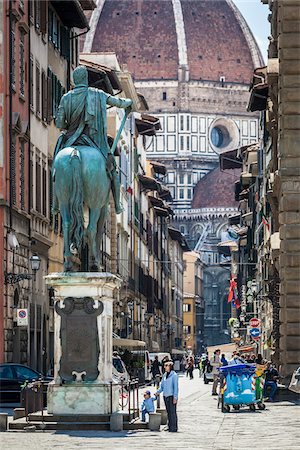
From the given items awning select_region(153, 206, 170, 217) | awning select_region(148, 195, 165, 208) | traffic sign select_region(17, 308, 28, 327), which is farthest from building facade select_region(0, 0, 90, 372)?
awning select_region(153, 206, 170, 217)

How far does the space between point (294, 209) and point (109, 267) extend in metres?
31.3

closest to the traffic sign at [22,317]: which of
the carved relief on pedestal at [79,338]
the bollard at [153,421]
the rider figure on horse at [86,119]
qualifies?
the rider figure on horse at [86,119]

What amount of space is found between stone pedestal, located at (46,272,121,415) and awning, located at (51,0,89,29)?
93.9ft

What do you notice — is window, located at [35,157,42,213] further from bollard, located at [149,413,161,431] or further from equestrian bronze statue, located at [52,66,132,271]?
bollard, located at [149,413,161,431]

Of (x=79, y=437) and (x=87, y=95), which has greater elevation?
(x=87, y=95)

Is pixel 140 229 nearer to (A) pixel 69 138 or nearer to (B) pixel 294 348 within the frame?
(B) pixel 294 348

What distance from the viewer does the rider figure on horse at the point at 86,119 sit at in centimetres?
2483

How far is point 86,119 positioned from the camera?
2480cm

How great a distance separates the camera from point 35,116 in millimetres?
47844

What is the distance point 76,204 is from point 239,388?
11.0 m

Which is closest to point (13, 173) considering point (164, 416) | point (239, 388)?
point (239, 388)

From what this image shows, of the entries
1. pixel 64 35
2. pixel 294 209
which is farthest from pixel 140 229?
pixel 294 209

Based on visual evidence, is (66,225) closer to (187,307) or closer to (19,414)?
(19,414)

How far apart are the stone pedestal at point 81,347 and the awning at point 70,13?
28.6 m
